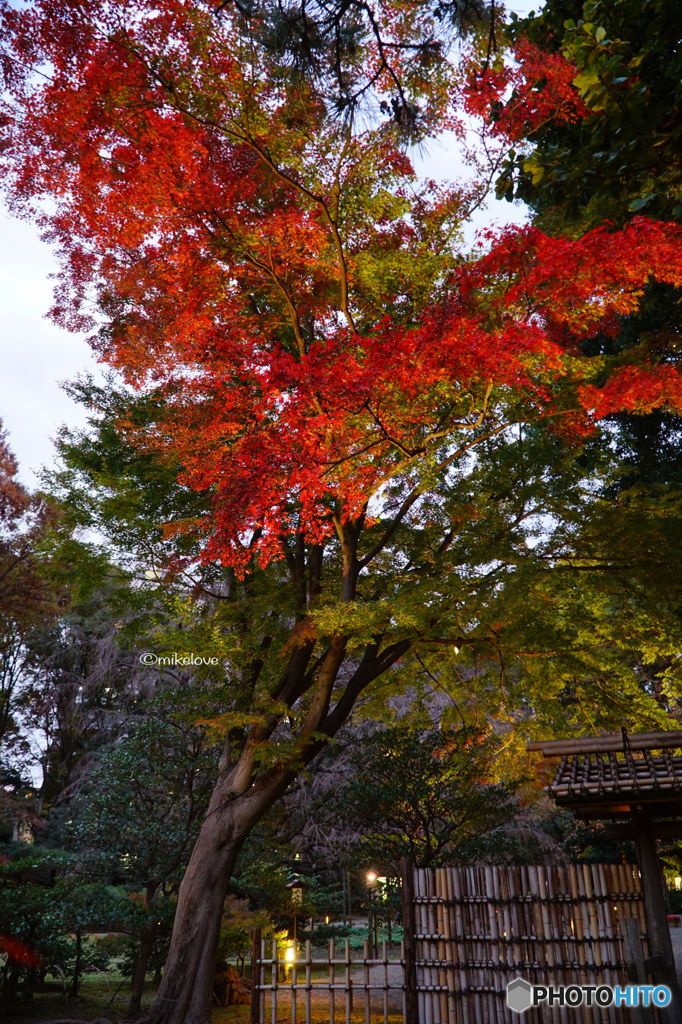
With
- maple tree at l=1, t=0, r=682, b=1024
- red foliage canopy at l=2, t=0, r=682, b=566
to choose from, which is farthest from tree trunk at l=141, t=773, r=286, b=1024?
red foliage canopy at l=2, t=0, r=682, b=566

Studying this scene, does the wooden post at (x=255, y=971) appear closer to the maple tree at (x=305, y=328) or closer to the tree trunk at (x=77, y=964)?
the maple tree at (x=305, y=328)

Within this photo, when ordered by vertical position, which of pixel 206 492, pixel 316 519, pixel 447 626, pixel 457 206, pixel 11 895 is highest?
pixel 457 206

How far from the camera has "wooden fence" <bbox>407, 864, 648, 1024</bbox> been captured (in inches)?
244

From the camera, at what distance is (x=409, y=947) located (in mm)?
6801

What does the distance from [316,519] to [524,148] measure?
518 cm

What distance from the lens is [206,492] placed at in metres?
10.0

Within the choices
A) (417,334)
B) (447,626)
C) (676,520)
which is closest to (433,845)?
(447,626)

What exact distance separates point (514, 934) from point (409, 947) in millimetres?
1059

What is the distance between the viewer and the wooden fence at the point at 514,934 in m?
6.20

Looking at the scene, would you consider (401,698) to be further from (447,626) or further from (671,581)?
(671,581)

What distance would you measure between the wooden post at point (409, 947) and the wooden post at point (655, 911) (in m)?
2.21

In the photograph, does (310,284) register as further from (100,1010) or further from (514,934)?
(100,1010)

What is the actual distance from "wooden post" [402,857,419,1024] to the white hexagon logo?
3.05ft

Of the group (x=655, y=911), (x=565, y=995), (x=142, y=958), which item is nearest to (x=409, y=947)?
(x=565, y=995)
